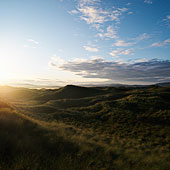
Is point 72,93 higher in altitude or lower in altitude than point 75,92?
lower

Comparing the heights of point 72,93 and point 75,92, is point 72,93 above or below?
below

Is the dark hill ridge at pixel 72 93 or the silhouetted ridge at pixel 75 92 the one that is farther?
the silhouetted ridge at pixel 75 92

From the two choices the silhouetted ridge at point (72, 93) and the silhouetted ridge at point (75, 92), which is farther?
the silhouetted ridge at point (75, 92)

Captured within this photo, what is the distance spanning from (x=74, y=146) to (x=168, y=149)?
33.3 ft

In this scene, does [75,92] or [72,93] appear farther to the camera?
[75,92]

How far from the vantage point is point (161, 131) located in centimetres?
1844

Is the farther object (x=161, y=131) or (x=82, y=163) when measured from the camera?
(x=161, y=131)

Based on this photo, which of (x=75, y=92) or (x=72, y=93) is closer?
(x=72, y=93)

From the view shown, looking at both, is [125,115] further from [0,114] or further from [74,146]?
[0,114]

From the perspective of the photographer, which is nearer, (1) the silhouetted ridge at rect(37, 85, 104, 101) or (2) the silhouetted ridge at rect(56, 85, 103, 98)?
(1) the silhouetted ridge at rect(37, 85, 104, 101)

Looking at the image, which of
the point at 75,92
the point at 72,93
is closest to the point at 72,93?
the point at 72,93

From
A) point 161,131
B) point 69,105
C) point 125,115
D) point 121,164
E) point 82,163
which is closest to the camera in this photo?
point 82,163

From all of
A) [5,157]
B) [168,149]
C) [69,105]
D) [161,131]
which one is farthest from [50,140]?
[69,105]

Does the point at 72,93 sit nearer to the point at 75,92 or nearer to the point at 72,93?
the point at 72,93
